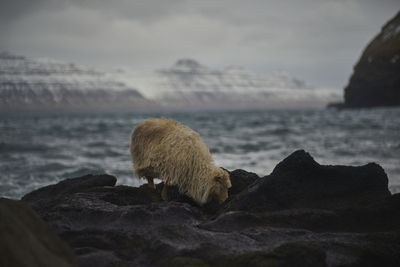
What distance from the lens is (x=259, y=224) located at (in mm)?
4199

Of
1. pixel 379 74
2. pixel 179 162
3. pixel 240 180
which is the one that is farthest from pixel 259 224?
pixel 379 74

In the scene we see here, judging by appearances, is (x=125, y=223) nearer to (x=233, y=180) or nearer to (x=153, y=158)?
(x=153, y=158)

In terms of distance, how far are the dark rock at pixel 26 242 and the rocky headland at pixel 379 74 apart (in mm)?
77271

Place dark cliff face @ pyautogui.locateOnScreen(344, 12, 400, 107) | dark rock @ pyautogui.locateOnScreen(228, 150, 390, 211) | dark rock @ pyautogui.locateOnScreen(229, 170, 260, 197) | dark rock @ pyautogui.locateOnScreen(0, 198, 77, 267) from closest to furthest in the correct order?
dark rock @ pyautogui.locateOnScreen(0, 198, 77, 267) → dark rock @ pyautogui.locateOnScreen(228, 150, 390, 211) → dark rock @ pyautogui.locateOnScreen(229, 170, 260, 197) → dark cliff face @ pyautogui.locateOnScreen(344, 12, 400, 107)

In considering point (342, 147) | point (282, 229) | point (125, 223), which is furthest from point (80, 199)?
point (342, 147)

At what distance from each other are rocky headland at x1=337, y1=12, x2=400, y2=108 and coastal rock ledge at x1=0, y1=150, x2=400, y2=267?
2908 inches

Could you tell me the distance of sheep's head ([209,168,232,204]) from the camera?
5.50 metres

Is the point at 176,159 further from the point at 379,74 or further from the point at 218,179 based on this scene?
the point at 379,74

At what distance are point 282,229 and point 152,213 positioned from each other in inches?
60.0

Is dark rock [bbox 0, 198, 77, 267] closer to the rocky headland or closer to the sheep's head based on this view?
the sheep's head

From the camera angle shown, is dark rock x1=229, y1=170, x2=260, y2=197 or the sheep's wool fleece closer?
the sheep's wool fleece

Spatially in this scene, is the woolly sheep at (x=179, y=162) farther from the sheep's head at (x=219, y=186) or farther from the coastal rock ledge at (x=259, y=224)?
the coastal rock ledge at (x=259, y=224)

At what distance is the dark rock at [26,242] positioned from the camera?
6.95ft

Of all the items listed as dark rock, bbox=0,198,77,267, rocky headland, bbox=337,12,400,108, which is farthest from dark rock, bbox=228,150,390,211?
rocky headland, bbox=337,12,400,108
